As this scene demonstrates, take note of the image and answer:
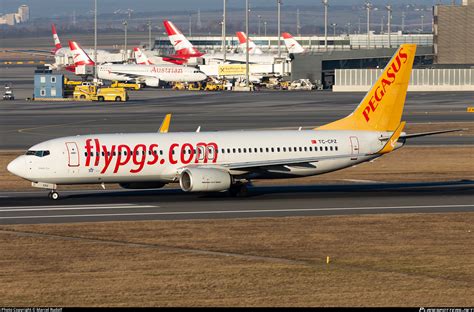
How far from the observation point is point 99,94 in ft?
560

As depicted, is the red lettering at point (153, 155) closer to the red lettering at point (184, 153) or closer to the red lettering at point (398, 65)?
the red lettering at point (184, 153)

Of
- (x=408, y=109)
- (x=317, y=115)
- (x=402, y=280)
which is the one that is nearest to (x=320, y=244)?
(x=402, y=280)

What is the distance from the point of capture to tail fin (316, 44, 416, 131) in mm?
64688

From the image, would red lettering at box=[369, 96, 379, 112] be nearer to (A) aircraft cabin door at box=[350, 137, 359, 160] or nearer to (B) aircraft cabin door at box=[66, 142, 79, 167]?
(A) aircraft cabin door at box=[350, 137, 359, 160]

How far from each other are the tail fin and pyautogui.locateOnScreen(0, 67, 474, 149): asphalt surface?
31.4 metres

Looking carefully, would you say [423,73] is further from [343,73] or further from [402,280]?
[402,280]

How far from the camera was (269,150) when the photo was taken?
62500mm

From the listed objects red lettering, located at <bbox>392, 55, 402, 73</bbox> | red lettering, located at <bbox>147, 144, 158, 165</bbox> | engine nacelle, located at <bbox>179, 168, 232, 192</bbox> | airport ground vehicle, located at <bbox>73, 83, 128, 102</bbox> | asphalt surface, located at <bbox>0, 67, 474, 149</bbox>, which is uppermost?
red lettering, located at <bbox>392, 55, 402, 73</bbox>

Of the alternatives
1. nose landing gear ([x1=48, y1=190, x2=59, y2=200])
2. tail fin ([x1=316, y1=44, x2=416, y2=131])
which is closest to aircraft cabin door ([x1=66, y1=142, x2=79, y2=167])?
nose landing gear ([x1=48, y1=190, x2=59, y2=200])

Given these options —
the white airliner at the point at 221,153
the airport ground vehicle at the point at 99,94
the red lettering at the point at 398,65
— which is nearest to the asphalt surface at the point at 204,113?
the airport ground vehicle at the point at 99,94

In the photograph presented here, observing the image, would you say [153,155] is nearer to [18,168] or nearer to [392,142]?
[18,168]

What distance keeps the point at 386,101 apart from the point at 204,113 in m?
73.3

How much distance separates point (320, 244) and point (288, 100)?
118881 millimetres

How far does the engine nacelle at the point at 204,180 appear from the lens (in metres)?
58.8
